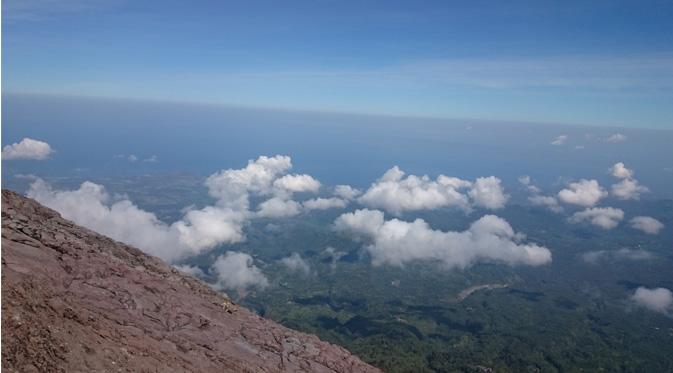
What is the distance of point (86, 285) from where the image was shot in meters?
25.6

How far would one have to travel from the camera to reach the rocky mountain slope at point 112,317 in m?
16.5

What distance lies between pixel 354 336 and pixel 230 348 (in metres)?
156

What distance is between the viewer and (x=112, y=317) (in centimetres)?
2381

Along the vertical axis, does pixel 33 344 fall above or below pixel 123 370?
above

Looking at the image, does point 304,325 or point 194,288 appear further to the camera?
point 304,325

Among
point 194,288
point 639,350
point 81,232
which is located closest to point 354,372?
point 194,288

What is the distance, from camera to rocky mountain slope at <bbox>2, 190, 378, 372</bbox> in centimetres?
1652

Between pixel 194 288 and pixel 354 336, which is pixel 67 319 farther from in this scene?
pixel 354 336

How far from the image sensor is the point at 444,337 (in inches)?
7151

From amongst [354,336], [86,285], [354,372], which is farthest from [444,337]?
[86,285]

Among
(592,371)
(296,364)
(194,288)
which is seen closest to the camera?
(296,364)

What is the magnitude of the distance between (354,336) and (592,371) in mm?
90932

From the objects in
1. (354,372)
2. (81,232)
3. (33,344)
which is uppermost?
(33,344)

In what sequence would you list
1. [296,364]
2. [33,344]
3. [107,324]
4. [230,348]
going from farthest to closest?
1. [296,364]
2. [230,348]
3. [107,324]
4. [33,344]
